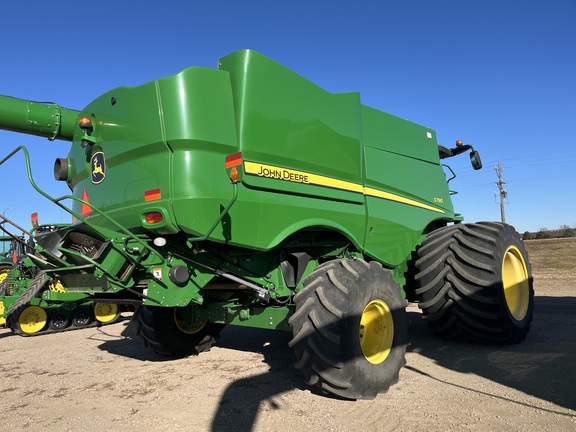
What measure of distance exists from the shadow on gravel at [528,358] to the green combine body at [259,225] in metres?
0.26

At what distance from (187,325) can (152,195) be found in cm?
251

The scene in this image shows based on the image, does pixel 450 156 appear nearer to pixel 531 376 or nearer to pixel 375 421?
pixel 531 376

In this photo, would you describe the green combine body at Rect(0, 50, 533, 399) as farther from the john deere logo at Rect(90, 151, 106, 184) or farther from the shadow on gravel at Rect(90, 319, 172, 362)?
the shadow on gravel at Rect(90, 319, 172, 362)

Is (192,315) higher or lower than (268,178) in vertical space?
lower

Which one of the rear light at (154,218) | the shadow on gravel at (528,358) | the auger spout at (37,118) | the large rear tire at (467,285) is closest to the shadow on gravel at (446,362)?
the shadow on gravel at (528,358)

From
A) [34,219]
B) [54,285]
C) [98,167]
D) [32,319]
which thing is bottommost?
[32,319]

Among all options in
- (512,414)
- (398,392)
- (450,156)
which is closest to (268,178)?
(398,392)

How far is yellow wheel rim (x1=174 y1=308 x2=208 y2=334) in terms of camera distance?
18.5 ft

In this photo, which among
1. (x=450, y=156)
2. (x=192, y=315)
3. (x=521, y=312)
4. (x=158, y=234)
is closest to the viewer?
(x=158, y=234)

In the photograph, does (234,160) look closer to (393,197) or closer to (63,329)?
(393,197)

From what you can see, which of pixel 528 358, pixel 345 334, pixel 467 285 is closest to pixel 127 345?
pixel 345 334

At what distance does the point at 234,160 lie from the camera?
138 inches

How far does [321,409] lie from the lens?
11.9ft

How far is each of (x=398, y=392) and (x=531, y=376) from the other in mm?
1347
